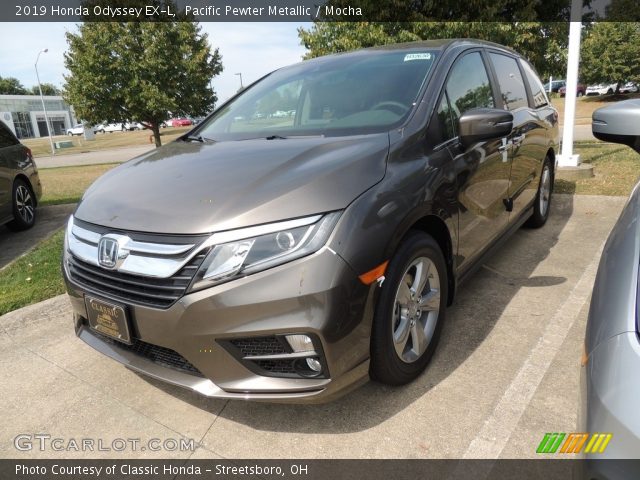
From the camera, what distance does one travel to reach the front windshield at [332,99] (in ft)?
8.88

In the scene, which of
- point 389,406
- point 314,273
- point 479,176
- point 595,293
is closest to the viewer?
point 595,293

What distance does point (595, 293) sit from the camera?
60.5 inches

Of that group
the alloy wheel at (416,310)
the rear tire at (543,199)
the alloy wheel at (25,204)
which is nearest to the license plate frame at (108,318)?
the alloy wheel at (416,310)

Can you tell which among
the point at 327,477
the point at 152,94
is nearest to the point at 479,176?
the point at 327,477

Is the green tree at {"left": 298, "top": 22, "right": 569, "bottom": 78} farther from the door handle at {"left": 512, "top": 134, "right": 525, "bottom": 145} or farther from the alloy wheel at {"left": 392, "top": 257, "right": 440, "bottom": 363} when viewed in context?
the alloy wheel at {"left": 392, "top": 257, "right": 440, "bottom": 363}

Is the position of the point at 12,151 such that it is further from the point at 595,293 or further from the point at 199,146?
the point at 595,293

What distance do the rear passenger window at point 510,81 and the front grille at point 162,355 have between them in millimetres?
3018

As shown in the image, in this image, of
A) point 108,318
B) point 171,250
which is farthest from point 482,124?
point 108,318

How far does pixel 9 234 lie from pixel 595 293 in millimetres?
6786

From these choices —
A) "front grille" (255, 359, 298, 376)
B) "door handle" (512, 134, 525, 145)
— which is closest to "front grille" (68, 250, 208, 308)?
"front grille" (255, 359, 298, 376)

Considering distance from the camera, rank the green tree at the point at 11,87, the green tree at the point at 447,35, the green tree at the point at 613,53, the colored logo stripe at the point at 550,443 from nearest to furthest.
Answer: the colored logo stripe at the point at 550,443 → the green tree at the point at 447,35 → the green tree at the point at 613,53 → the green tree at the point at 11,87

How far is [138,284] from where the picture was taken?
205 cm

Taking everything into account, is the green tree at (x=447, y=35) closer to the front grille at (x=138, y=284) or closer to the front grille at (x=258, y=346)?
the front grille at (x=138, y=284)

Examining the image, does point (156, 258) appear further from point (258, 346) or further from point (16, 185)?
point (16, 185)
